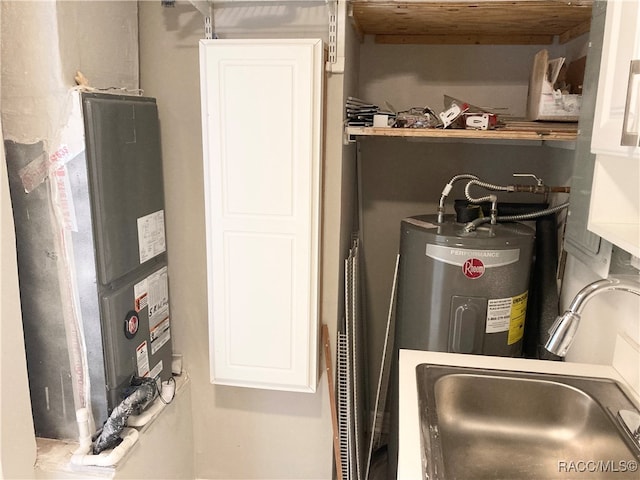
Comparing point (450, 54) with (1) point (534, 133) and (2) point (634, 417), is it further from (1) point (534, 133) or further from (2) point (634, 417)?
(2) point (634, 417)

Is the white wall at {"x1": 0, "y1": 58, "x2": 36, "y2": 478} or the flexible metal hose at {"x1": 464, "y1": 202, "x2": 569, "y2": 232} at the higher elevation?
the flexible metal hose at {"x1": 464, "y1": 202, "x2": 569, "y2": 232}

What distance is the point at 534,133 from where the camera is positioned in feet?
5.70

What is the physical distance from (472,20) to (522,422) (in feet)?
4.43

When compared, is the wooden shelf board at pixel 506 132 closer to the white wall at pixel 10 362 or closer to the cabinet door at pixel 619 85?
the cabinet door at pixel 619 85

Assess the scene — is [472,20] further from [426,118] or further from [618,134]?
[618,134]

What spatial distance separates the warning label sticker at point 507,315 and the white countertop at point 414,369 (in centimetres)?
34

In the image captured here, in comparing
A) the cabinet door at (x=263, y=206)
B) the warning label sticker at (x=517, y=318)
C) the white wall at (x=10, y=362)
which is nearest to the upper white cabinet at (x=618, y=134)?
the warning label sticker at (x=517, y=318)

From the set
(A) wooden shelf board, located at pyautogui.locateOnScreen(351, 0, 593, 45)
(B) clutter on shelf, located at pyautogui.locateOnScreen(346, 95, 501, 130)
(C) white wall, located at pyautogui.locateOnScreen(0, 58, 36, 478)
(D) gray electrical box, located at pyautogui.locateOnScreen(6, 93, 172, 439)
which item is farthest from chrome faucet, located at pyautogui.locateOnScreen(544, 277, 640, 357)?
(C) white wall, located at pyautogui.locateOnScreen(0, 58, 36, 478)

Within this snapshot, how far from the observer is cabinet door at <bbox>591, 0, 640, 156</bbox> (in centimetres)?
110

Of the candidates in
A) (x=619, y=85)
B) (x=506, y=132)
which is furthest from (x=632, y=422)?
(x=506, y=132)

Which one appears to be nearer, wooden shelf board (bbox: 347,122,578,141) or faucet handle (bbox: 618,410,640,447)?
faucet handle (bbox: 618,410,640,447)

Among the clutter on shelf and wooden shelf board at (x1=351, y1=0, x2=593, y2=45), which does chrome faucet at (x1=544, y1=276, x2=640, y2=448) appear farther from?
wooden shelf board at (x1=351, y1=0, x2=593, y2=45)

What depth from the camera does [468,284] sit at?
1861 mm

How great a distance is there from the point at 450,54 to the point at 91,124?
1.48m
